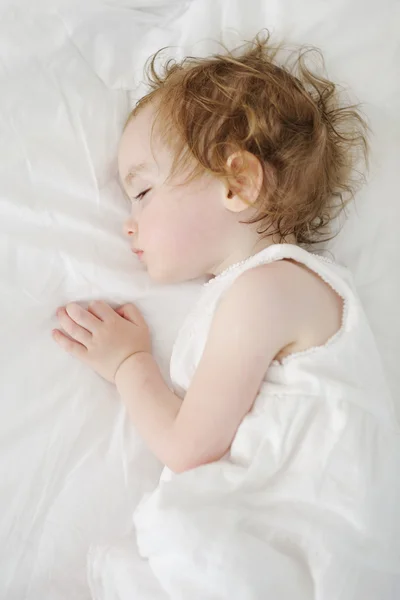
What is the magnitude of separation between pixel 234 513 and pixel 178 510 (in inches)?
3.0

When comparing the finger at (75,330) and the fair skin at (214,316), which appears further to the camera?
the finger at (75,330)

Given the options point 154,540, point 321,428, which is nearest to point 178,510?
point 154,540

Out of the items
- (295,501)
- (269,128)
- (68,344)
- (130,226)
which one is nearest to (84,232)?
(130,226)

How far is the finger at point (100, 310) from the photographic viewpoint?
1023 mm

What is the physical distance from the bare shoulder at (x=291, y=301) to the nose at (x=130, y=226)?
213mm

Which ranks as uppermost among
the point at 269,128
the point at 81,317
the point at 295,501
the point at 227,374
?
the point at 269,128

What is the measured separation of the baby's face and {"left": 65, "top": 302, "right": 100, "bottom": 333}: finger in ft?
0.42

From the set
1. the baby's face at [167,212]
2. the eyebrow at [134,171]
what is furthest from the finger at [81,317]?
the eyebrow at [134,171]

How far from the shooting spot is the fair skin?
0.89m

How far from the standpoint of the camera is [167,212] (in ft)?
3.27

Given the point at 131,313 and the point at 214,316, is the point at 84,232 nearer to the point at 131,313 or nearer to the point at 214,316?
the point at 131,313

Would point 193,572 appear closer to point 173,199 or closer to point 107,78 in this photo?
point 173,199

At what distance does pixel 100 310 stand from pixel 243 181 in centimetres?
31

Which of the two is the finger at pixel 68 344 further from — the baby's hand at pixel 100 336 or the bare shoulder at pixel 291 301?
the bare shoulder at pixel 291 301
